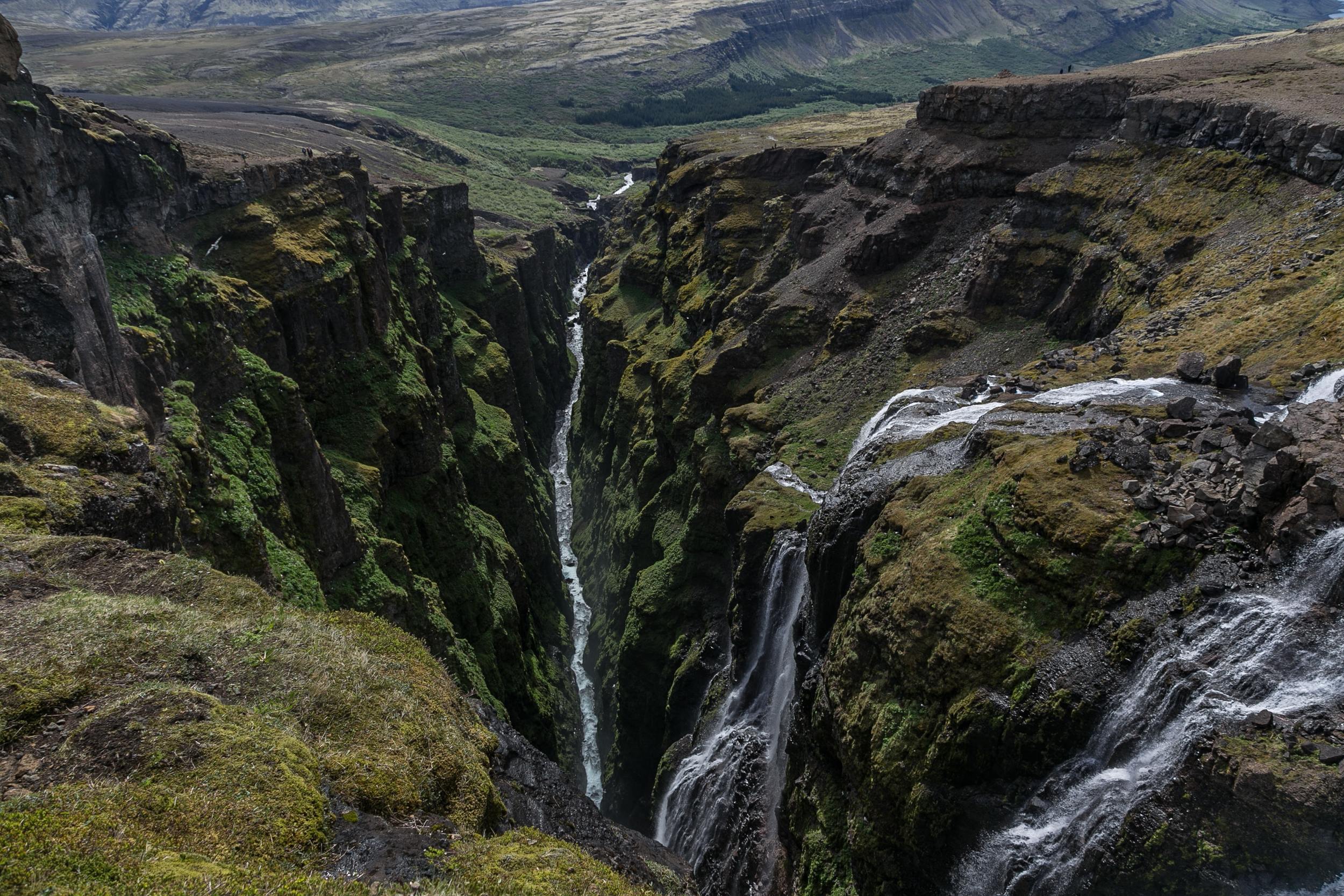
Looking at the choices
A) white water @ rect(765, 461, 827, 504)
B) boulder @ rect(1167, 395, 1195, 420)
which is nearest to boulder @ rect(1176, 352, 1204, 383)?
boulder @ rect(1167, 395, 1195, 420)

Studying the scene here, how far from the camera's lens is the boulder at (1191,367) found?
29.2 metres

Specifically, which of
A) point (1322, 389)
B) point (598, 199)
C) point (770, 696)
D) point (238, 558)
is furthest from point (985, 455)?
point (598, 199)

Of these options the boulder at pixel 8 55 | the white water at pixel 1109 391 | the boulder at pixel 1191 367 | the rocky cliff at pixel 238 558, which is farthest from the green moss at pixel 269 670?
the boulder at pixel 1191 367

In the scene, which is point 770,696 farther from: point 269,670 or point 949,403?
point 269,670

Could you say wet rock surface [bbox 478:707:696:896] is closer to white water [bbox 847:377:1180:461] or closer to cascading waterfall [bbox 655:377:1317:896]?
cascading waterfall [bbox 655:377:1317:896]

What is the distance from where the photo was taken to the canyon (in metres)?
15.3

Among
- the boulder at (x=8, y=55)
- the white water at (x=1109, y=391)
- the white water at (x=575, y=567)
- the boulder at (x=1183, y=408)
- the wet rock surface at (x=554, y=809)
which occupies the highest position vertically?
the boulder at (x=8, y=55)

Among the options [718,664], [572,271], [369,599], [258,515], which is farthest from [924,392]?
[572,271]

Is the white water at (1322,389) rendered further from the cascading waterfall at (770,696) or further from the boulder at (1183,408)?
the boulder at (1183,408)

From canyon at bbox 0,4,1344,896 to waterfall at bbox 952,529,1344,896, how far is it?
0.10 meters

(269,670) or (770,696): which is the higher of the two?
(269,670)

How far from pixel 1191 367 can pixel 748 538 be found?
20.5m

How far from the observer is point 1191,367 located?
96.2 feet

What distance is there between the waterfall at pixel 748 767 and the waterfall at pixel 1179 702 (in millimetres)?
14859
